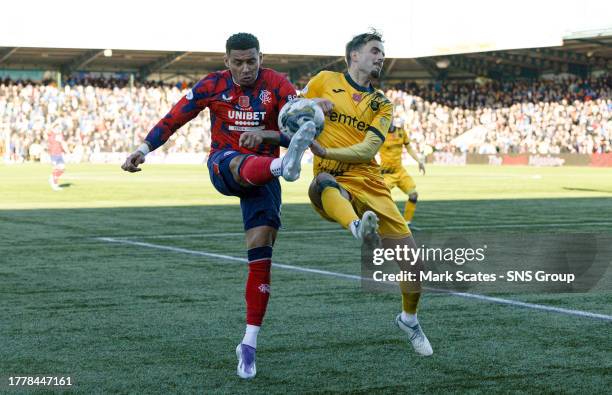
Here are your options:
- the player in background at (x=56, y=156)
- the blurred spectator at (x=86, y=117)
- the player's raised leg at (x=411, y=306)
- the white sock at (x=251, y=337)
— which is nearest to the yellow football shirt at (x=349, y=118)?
the player's raised leg at (x=411, y=306)

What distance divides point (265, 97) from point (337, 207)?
85 cm

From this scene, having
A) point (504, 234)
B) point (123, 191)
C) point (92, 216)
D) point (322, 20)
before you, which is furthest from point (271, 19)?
point (504, 234)

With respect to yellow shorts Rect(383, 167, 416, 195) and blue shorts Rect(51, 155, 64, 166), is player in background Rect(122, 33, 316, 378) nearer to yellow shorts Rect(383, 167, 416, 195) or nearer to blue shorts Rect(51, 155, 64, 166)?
yellow shorts Rect(383, 167, 416, 195)

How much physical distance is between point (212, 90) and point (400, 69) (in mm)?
65655

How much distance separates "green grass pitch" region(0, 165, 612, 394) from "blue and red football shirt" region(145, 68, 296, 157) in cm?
139

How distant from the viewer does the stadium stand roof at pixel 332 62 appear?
5944 centimetres

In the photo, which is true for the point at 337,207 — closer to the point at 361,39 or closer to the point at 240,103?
the point at 240,103

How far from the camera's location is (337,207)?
6578mm

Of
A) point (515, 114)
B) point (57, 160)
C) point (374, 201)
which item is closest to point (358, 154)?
point (374, 201)

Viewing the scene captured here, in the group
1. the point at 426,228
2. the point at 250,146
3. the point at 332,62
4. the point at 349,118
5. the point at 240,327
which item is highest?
the point at 332,62

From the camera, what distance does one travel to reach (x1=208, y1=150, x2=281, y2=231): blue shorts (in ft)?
20.6

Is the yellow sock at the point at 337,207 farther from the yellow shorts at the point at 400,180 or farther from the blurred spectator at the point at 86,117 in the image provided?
→ the blurred spectator at the point at 86,117

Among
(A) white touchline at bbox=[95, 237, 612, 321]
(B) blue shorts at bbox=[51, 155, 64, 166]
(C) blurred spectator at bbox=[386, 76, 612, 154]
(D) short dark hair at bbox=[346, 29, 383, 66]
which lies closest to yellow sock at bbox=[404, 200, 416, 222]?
(A) white touchline at bbox=[95, 237, 612, 321]

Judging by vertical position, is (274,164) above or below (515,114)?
above
